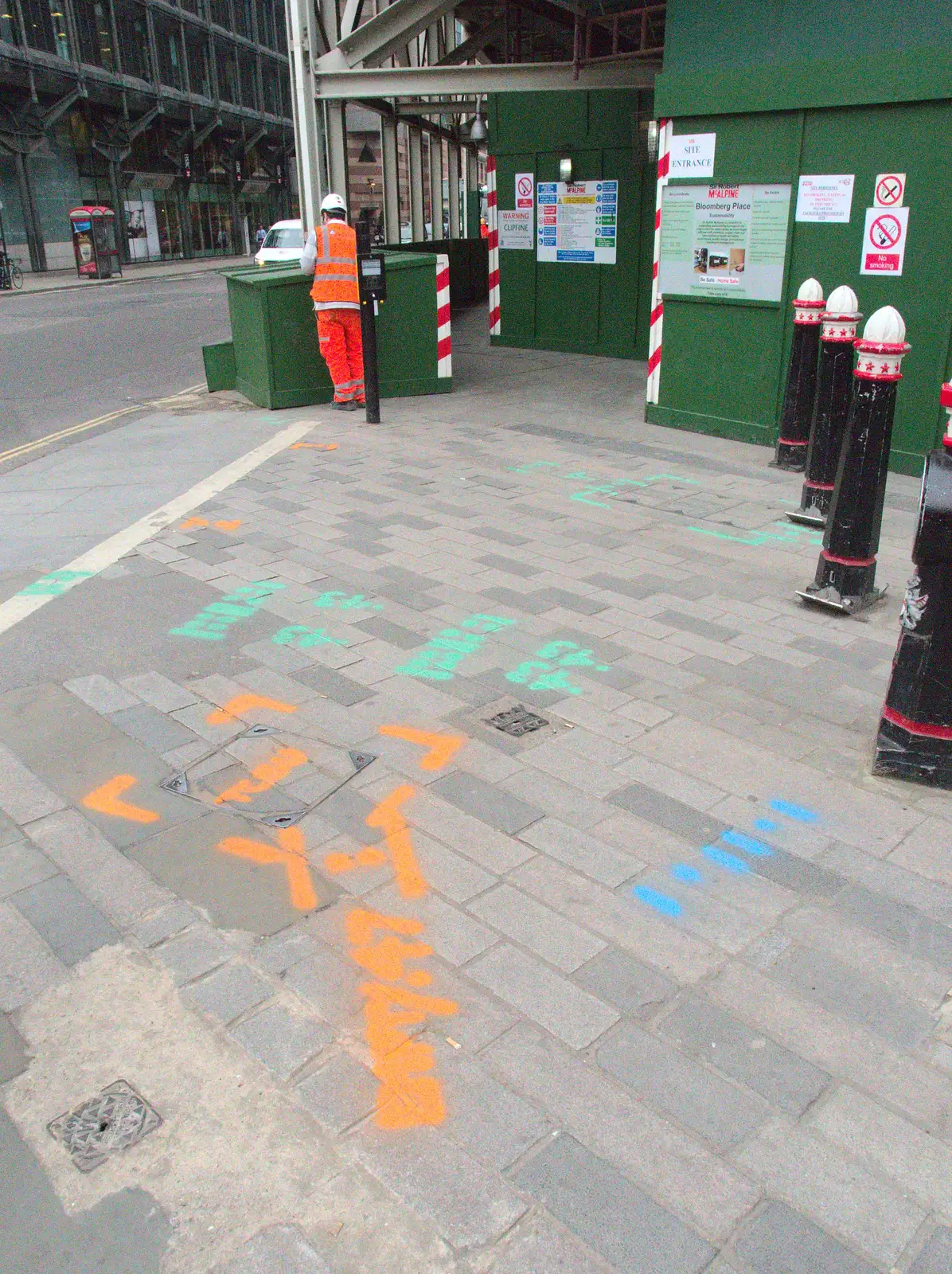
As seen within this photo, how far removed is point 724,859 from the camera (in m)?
3.29

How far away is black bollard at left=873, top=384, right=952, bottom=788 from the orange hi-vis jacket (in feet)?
22.7

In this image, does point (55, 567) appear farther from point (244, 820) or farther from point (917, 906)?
point (917, 906)

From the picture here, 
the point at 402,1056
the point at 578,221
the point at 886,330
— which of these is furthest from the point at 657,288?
the point at 402,1056

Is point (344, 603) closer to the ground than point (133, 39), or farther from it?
closer to the ground

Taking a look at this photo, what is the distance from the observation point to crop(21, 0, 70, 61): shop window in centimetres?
3167

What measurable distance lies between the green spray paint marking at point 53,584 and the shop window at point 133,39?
37913 mm

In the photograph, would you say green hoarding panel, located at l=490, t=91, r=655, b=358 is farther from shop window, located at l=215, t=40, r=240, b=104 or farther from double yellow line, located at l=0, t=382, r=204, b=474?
shop window, located at l=215, t=40, r=240, b=104

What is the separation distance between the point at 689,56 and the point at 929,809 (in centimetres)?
669

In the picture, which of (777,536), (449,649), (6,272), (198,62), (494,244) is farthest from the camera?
(198,62)

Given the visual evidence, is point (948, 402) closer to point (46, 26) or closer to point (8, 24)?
point (8, 24)

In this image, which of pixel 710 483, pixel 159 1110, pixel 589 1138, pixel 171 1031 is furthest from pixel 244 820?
pixel 710 483

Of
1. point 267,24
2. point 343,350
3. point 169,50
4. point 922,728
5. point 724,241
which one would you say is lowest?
point 922,728

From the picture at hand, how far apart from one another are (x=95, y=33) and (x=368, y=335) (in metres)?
33.6

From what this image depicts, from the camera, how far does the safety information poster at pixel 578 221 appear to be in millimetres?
12992
